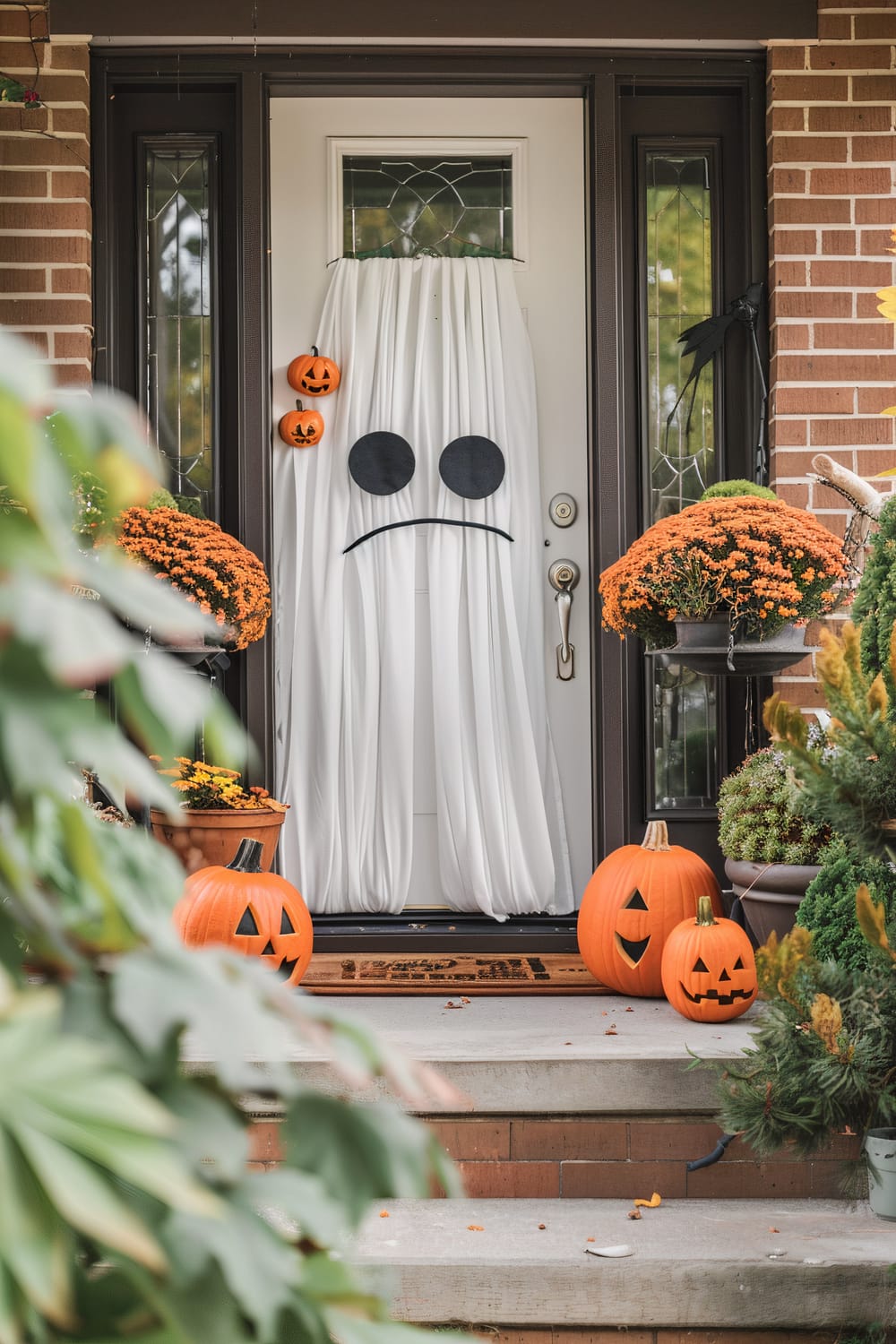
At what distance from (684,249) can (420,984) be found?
2201mm

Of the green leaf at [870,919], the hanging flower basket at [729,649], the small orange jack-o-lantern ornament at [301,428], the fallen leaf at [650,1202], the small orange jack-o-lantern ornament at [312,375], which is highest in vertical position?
the small orange jack-o-lantern ornament at [312,375]

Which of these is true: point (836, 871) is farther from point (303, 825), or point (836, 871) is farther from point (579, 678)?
point (303, 825)

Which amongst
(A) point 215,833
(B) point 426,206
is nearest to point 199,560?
(A) point 215,833

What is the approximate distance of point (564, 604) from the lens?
11.4 feet

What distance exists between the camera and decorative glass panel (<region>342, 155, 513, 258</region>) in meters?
3.53

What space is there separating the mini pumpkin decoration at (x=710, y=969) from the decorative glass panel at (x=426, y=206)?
2.14 meters

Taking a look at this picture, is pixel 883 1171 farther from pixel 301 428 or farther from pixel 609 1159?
pixel 301 428

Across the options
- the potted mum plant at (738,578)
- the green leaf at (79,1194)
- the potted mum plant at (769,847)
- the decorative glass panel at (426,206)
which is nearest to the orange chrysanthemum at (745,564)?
the potted mum plant at (738,578)

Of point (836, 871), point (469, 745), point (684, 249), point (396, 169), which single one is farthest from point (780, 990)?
point (396, 169)

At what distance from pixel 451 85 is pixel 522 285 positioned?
58 centimetres

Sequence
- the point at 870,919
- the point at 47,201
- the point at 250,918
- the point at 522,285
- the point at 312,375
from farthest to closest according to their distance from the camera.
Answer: the point at 522,285, the point at 312,375, the point at 47,201, the point at 250,918, the point at 870,919

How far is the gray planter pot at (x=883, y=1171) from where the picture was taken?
1728mm

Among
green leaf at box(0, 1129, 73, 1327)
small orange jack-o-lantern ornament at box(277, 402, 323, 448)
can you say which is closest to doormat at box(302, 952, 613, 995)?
small orange jack-o-lantern ornament at box(277, 402, 323, 448)

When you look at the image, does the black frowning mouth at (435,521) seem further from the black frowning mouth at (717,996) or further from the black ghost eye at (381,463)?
the black frowning mouth at (717,996)
